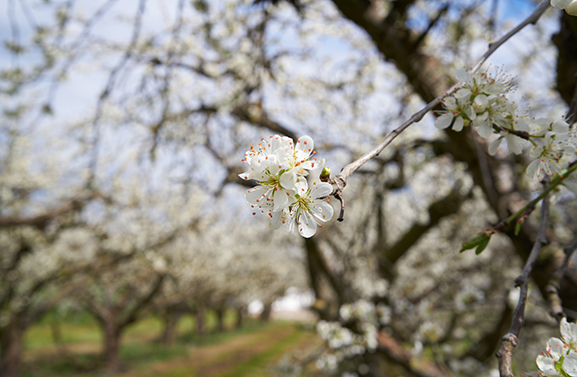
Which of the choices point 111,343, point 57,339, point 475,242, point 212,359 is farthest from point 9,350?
point 475,242

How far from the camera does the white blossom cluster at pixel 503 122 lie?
2.38 ft

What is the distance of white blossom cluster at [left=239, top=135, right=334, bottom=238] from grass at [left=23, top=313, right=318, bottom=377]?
460 cm

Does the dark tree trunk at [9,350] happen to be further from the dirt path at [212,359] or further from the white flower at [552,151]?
the white flower at [552,151]

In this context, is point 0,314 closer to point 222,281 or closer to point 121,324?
point 121,324

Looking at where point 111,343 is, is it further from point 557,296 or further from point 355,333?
point 557,296

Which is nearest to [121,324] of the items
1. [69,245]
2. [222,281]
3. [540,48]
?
[69,245]

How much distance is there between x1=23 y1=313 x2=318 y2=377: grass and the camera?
8.99 metres

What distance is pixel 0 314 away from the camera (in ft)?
22.6

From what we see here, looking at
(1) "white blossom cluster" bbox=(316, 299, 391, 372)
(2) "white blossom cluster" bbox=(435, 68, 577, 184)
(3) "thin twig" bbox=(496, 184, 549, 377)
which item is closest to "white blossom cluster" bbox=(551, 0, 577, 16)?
(2) "white blossom cluster" bbox=(435, 68, 577, 184)

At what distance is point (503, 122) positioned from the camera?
0.75 metres

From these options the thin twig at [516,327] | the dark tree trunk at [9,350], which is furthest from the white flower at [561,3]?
the dark tree trunk at [9,350]

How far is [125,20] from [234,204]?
12.7 feet

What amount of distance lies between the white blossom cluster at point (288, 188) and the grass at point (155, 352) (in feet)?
15.1

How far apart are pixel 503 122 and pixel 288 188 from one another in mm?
505
